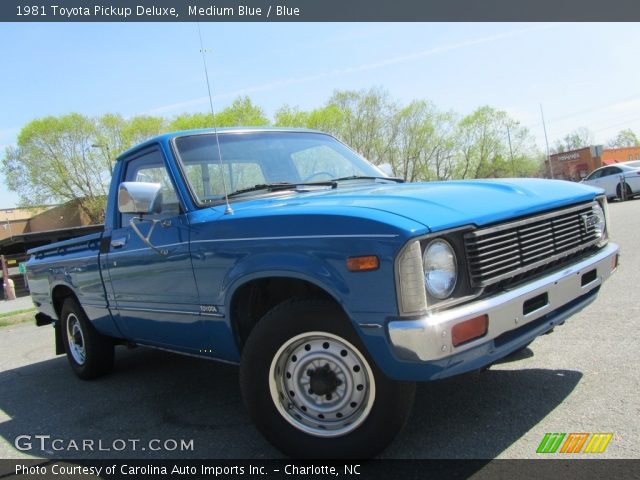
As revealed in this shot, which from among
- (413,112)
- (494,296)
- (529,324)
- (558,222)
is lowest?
(529,324)

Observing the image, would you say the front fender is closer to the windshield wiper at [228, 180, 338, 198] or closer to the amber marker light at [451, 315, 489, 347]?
the amber marker light at [451, 315, 489, 347]

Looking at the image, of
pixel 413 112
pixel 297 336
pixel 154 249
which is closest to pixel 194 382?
pixel 154 249

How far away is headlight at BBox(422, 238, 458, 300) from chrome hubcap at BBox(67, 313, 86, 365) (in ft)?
13.1

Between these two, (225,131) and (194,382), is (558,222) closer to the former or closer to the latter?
(225,131)

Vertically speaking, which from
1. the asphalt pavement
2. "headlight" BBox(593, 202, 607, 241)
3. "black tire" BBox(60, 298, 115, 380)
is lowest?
the asphalt pavement

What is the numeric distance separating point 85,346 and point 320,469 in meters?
3.20

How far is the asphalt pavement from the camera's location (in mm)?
2914

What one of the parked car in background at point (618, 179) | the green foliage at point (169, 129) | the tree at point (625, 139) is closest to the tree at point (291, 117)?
the green foliage at point (169, 129)

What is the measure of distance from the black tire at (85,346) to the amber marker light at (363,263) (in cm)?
341

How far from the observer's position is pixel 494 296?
253 centimetres

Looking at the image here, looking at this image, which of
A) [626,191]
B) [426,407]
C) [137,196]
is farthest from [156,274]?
[626,191]

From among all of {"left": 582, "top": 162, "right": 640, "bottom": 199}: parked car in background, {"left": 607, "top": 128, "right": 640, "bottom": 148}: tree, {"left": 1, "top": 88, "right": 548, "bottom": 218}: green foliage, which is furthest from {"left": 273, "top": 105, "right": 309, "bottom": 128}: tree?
{"left": 607, "top": 128, "right": 640, "bottom": 148}: tree

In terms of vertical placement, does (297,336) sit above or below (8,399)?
above

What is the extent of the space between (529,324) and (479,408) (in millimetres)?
794
